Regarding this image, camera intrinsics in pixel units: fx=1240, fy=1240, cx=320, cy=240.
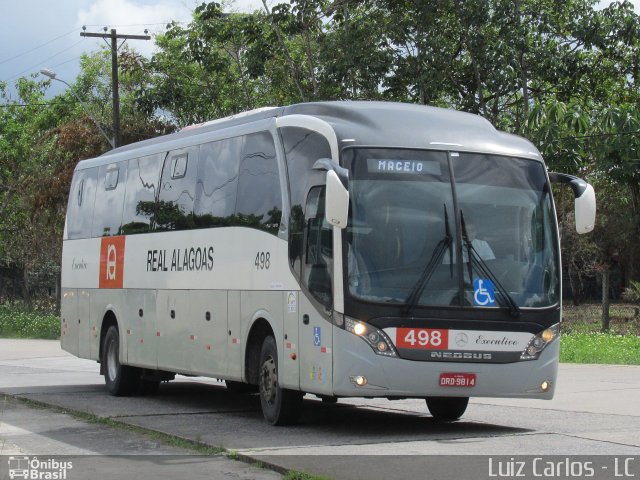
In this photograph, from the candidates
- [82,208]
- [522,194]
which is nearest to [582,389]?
[522,194]

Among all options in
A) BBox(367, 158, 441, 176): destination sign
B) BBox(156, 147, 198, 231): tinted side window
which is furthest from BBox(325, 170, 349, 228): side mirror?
BBox(156, 147, 198, 231): tinted side window

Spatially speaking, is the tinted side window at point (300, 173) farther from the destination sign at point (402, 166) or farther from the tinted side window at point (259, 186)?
the destination sign at point (402, 166)

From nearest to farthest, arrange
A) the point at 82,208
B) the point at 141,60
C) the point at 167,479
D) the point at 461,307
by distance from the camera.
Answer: the point at 167,479, the point at 461,307, the point at 82,208, the point at 141,60

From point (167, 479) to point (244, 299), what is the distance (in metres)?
4.97

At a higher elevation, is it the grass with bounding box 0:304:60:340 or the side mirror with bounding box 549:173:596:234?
the side mirror with bounding box 549:173:596:234

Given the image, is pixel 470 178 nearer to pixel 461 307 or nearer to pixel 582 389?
pixel 461 307

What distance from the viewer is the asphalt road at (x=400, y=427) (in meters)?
10.4

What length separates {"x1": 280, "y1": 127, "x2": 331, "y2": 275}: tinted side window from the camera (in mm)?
13117

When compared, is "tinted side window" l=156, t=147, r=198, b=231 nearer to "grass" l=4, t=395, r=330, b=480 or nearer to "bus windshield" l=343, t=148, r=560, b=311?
"grass" l=4, t=395, r=330, b=480

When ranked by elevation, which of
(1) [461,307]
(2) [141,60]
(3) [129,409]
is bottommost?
(3) [129,409]

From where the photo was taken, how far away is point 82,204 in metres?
21.1

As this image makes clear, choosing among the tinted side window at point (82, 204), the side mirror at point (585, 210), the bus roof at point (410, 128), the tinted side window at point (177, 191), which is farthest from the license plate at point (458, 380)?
the tinted side window at point (82, 204)

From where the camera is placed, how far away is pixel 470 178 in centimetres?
1302

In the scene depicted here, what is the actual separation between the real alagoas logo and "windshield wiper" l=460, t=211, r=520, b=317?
25.3 feet
